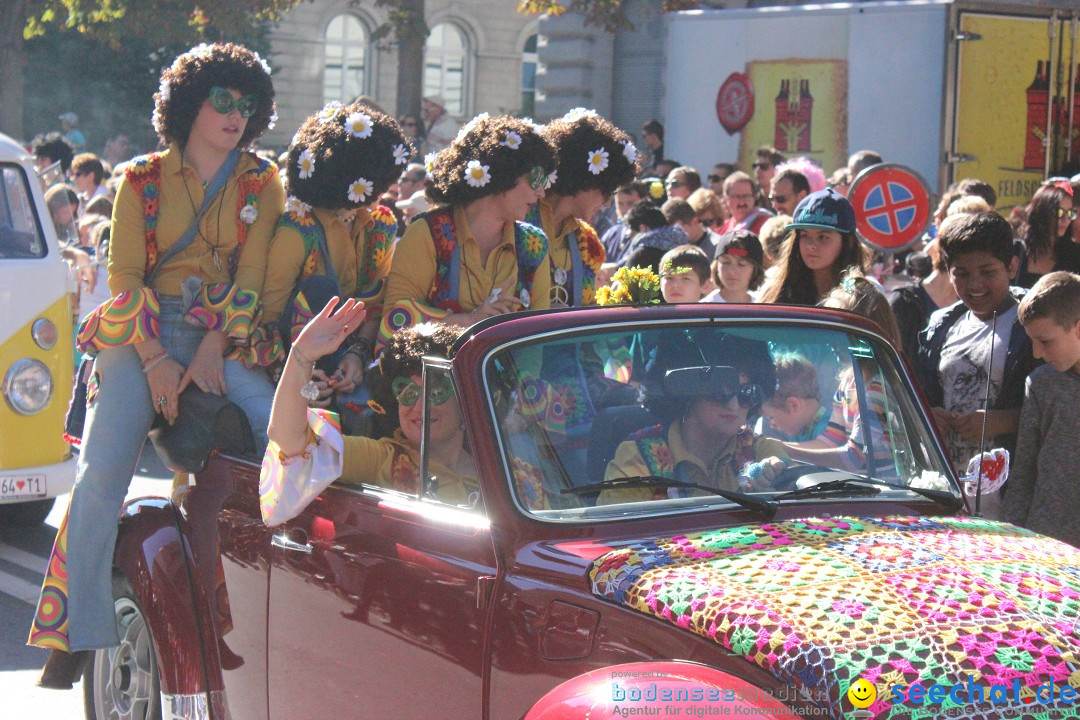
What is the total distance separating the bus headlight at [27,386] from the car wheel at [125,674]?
317 cm

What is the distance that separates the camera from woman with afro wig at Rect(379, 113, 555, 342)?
480cm

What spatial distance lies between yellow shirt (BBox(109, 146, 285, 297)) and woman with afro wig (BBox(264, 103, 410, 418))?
84mm

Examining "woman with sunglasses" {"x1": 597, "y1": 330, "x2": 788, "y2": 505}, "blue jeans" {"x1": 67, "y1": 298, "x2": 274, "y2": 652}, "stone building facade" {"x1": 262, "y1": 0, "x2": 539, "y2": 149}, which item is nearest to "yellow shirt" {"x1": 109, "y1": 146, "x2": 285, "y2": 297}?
"blue jeans" {"x1": 67, "y1": 298, "x2": 274, "y2": 652}

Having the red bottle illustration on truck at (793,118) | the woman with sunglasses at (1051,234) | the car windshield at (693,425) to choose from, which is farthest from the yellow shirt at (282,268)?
the red bottle illustration on truck at (793,118)

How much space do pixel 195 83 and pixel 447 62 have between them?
1538 inches

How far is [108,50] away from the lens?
36.0 metres

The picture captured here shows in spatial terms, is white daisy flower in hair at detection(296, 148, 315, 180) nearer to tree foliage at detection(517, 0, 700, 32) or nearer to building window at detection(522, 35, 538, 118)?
tree foliage at detection(517, 0, 700, 32)

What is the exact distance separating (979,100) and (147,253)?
32.1 feet

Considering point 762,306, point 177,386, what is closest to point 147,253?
point 177,386

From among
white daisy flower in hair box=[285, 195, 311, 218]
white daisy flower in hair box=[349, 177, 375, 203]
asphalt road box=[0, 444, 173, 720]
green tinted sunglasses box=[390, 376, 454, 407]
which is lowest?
asphalt road box=[0, 444, 173, 720]

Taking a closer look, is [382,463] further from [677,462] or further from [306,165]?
[306,165]

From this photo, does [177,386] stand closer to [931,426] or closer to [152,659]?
[152,659]

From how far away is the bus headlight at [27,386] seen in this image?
751 centimetres

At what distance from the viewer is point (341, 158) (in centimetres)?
507
